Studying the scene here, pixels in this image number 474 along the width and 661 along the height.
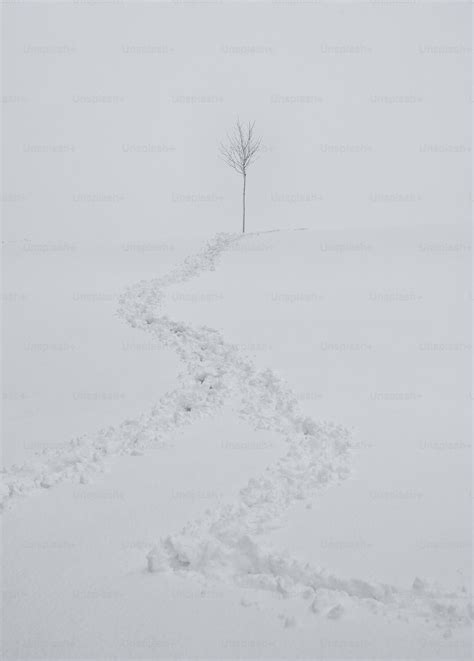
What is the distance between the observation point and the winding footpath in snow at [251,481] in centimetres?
475

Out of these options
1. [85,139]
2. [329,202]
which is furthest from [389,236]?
[85,139]

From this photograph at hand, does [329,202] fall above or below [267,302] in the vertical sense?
above

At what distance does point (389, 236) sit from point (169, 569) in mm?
25818

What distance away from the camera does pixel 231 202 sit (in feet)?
210

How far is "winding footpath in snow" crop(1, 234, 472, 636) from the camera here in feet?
15.6

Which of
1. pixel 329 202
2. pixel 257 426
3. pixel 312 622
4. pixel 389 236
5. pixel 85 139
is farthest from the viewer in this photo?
pixel 85 139

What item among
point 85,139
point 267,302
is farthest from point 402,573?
point 85,139

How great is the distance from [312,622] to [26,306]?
1484cm

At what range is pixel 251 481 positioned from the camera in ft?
22.5

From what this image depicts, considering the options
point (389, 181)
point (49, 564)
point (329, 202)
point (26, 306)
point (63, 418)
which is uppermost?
point (389, 181)

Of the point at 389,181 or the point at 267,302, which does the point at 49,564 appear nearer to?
the point at 267,302

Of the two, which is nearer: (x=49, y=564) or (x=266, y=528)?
(x=49, y=564)

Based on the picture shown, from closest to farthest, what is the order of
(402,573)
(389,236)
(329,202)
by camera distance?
1. (402,573)
2. (389,236)
3. (329,202)

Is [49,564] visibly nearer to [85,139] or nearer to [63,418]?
A: [63,418]
